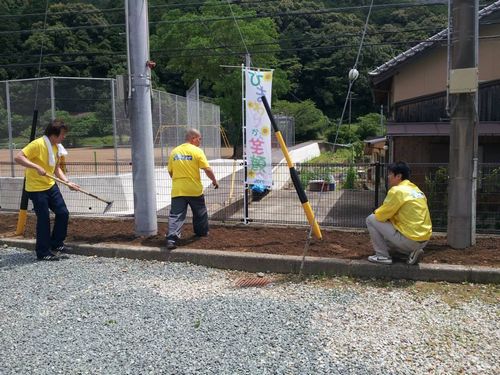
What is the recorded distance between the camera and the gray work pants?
546 cm

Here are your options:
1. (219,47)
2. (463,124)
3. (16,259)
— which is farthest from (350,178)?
(219,47)

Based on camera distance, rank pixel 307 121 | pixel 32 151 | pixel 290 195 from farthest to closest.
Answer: pixel 307 121 < pixel 290 195 < pixel 32 151

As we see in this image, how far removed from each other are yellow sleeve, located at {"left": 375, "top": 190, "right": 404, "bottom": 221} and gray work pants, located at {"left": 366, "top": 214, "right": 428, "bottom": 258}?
0.35 feet

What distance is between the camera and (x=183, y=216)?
22.4 ft

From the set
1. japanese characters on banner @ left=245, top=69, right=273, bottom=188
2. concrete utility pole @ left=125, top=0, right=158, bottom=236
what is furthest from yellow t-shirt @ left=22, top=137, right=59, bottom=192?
japanese characters on banner @ left=245, top=69, right=273, bottom=188

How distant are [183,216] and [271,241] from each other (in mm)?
1305

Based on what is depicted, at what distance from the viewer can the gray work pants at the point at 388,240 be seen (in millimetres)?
5461

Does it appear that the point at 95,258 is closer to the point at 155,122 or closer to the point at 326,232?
the point at 326,232

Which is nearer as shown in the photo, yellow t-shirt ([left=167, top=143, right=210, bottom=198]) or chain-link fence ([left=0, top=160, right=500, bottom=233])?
yellow t-shirt ([left=167, top=143, right=210, bottom=198])

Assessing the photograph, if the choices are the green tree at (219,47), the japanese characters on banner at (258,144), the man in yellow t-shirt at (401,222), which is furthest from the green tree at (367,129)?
the man in yellow t-shirt at (401,222)

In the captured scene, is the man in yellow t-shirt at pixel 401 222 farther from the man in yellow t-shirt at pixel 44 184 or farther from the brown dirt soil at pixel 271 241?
the man in yellow t-shirt at pixel 44 184

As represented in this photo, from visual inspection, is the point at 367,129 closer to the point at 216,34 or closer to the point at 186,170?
the point at 216,34

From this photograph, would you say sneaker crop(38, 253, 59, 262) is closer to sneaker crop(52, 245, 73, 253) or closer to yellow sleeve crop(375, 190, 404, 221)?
sneaker crop(52, 245, 73, 253)

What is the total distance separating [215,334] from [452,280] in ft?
9.56
